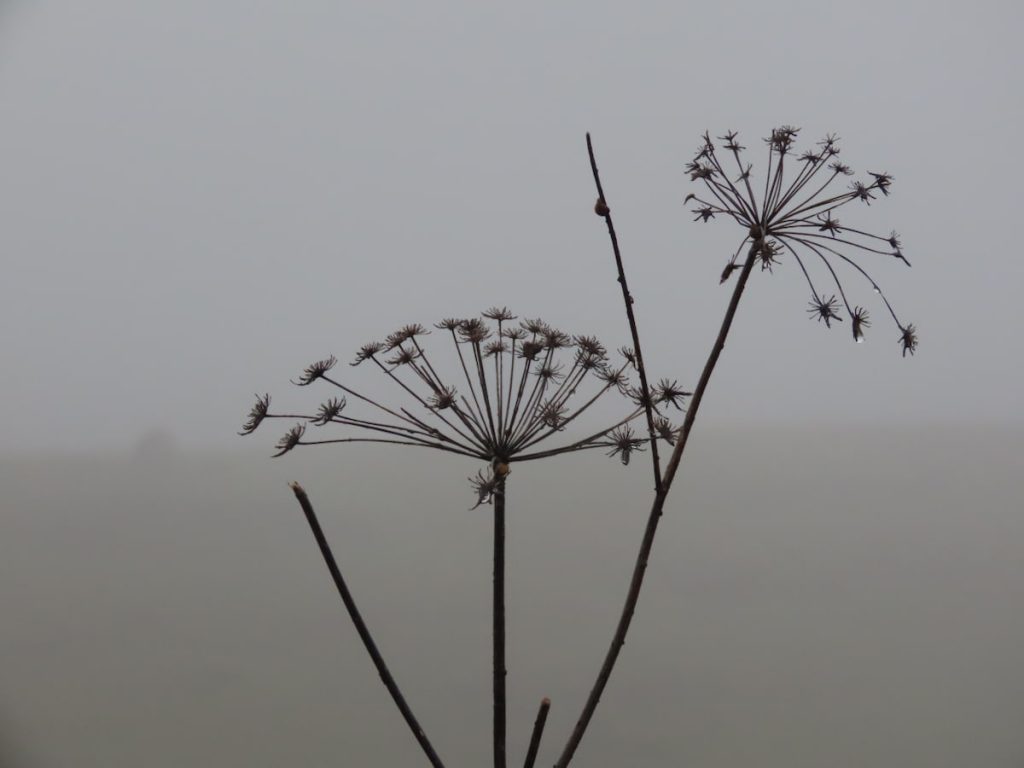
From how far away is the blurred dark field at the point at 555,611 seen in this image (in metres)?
1.64

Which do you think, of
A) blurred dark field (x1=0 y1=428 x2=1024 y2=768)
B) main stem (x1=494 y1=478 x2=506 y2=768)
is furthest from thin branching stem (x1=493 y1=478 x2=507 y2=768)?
blurred dark field (x1=0 y1=428 x2=1024 y2=768)

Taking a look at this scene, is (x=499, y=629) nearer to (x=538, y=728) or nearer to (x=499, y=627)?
(x=499, y=627)

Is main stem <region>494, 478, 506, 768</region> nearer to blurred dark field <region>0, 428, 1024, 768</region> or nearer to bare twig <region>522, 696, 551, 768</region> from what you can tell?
bare twig <region>522, 696, 551, 768</region>

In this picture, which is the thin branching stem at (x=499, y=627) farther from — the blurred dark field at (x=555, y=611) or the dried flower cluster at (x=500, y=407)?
the blurred dark field at (x=555, y=611)

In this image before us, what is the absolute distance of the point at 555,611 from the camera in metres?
1.67

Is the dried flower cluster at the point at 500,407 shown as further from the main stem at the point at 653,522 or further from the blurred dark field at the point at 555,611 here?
the blurred dark field at the point at 555,611

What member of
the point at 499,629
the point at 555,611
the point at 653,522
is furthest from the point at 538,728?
the point at 555,611

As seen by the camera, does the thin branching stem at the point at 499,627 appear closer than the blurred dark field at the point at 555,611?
Yes

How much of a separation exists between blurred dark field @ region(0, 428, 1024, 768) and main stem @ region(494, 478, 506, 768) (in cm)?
68

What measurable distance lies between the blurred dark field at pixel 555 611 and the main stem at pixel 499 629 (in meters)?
0.68

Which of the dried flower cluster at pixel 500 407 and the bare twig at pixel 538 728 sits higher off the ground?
the dried flower cluster at pixel 500 407

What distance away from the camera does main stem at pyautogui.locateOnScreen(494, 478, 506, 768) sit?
0.96 metres

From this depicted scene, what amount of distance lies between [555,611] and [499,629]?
725 millimetres

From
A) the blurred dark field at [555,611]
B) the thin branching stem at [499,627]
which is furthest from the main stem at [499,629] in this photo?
the blurred dark field at [555,611]
